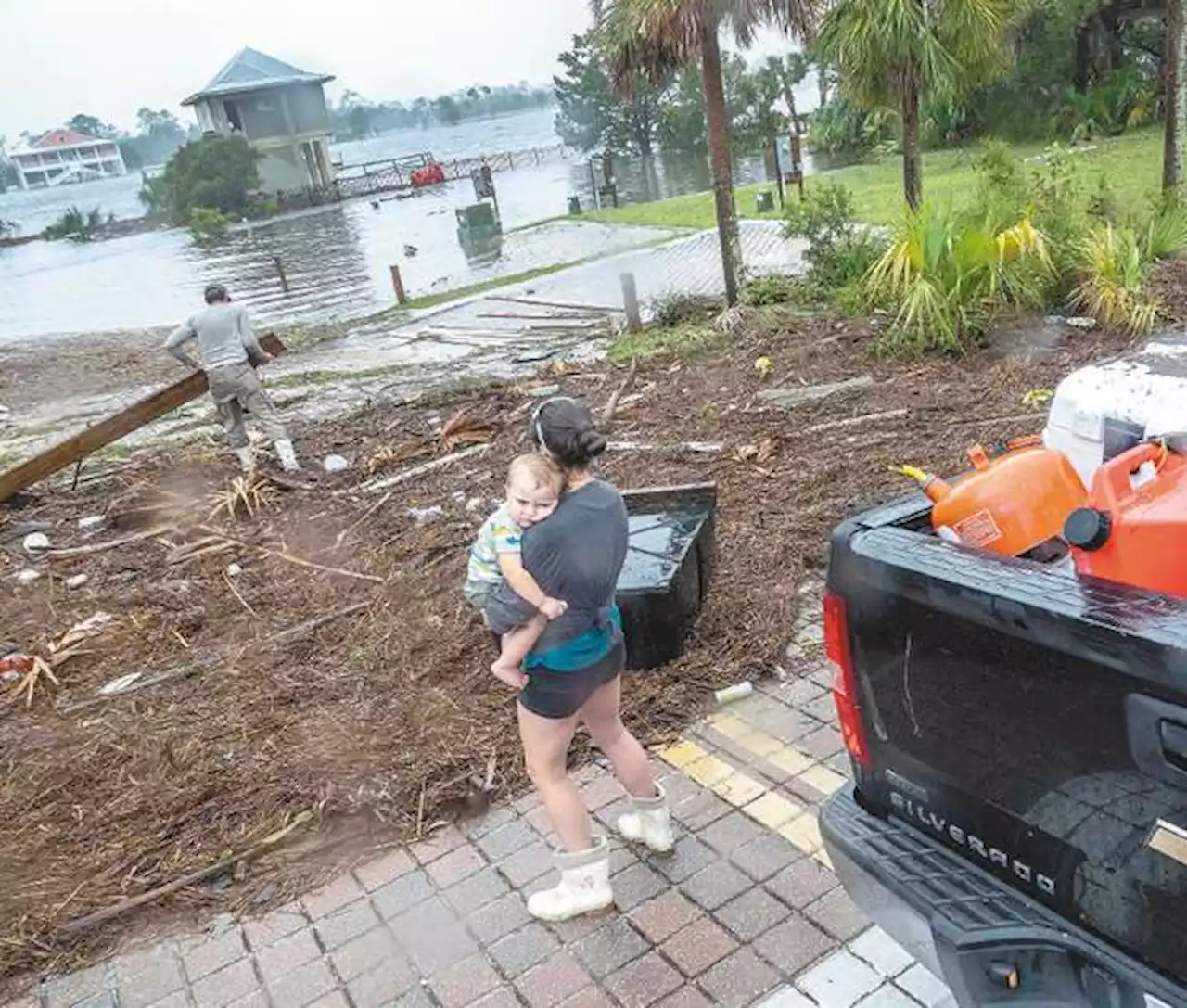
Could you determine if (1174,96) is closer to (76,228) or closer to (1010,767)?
(1010,767)

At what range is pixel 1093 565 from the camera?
178 centimetres

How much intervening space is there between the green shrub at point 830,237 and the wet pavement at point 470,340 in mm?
2245

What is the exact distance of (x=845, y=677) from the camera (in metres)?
2.14

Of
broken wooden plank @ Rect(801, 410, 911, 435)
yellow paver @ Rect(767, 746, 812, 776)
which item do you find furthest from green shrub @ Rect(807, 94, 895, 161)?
yellow paver @ Rect(767, 746, 812, 776)

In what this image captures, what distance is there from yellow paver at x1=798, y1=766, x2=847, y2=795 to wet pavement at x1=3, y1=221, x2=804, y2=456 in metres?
8.25

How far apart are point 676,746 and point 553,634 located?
1.34 m

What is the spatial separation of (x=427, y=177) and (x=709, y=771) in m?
57.7

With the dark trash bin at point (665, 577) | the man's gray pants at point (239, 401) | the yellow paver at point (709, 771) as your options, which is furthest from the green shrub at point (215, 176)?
the yellow paver at point (709, 771)

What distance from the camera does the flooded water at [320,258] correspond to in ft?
79.5

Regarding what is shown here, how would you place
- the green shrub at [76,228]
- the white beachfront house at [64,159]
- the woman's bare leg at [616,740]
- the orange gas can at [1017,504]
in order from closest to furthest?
the orange gas can at [1017,504]
the woman's bare leg at [616,740]
the green shrub at [76,228]
the white beachfront house at [64,159]

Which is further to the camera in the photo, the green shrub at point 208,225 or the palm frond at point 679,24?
the green shrub at point 208,225

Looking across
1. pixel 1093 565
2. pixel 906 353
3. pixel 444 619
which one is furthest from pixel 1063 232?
pixel 1093 565

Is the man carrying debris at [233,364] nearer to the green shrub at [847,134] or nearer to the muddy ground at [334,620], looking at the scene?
the muddy ground at [334,620]

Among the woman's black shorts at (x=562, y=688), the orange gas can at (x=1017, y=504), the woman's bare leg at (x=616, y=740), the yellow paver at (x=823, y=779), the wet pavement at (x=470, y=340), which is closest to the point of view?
the orange gas can at (x=1017, y=504)
